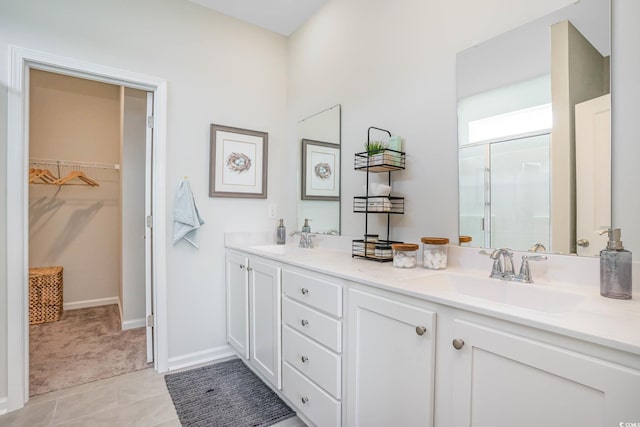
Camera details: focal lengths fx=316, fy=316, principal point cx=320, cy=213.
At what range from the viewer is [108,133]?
395 centimetres

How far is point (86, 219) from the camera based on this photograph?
383cm

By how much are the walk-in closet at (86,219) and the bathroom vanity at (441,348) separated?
1.74 metres

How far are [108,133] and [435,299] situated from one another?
14.4ft

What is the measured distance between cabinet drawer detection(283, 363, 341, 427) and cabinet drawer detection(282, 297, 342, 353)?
0.24 m

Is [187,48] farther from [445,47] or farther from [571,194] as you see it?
[571,194]

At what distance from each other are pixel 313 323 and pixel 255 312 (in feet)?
2.23

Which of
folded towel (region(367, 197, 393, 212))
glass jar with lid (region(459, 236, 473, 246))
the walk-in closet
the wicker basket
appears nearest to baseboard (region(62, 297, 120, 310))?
the walk-in closet

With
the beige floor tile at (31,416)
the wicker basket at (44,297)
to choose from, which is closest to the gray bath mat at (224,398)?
the beige floor tile at (31,416)

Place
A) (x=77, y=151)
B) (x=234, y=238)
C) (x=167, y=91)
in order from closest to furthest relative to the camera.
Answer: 1. (x=167, y=91)
2. (x=234, y=238)
3. (x=77, y=151)

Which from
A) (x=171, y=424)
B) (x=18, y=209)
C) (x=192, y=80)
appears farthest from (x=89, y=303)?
(x=192, y=80)

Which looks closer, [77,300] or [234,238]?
[234,238]

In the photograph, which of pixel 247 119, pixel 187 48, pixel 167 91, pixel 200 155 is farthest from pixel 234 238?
pixel 187 48

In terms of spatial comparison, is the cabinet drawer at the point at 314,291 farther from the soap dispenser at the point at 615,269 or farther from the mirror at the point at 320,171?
the soap dispenser at the point at 615,269

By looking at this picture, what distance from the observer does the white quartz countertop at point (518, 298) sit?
74 cm
